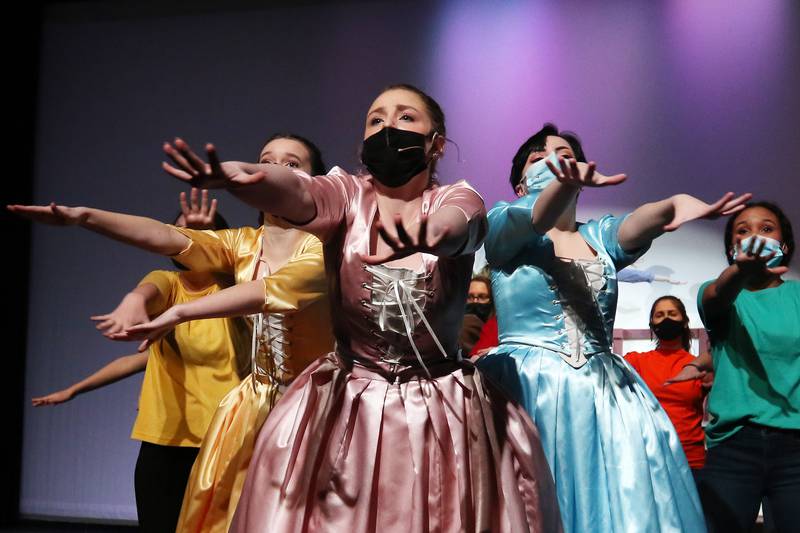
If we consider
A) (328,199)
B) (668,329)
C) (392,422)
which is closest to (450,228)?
(328,199)

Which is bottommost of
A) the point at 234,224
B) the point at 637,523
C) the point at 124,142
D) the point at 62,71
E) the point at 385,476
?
the point at 637,523

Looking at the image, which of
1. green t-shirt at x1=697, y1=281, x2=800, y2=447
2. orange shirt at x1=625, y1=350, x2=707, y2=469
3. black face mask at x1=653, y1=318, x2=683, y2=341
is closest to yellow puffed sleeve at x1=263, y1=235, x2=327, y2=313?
green t-shirt at x1=697, y1=281, x2=800, y2=447

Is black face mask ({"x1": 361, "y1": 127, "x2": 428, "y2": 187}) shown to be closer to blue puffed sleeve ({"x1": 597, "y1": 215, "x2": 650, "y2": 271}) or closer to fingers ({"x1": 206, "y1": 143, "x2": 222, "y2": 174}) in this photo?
fingers ({"x1": 206, "y1": 143, "x2": 222, "y2": 174})

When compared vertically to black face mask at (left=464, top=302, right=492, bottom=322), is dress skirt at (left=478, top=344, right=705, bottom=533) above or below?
below

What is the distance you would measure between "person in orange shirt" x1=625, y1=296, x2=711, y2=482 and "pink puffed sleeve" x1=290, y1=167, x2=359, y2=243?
208 cm

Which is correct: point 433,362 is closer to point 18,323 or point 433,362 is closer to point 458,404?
point 458,404

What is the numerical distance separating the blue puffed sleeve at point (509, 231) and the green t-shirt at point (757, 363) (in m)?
0.72

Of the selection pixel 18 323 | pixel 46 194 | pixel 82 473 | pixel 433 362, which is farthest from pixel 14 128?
pixel 433 362

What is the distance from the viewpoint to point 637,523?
2125 mm

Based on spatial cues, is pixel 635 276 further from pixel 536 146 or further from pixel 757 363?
pixel 536 146

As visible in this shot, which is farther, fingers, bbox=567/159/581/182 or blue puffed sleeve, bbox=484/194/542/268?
blue puffed sleeve, bbox=484/194/542/268

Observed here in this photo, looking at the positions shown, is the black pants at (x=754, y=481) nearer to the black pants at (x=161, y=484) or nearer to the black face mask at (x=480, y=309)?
the black face mask at (x=480, y=309)

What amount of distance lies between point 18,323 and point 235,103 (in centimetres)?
180

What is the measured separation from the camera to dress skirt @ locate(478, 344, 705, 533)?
7.09 feet
